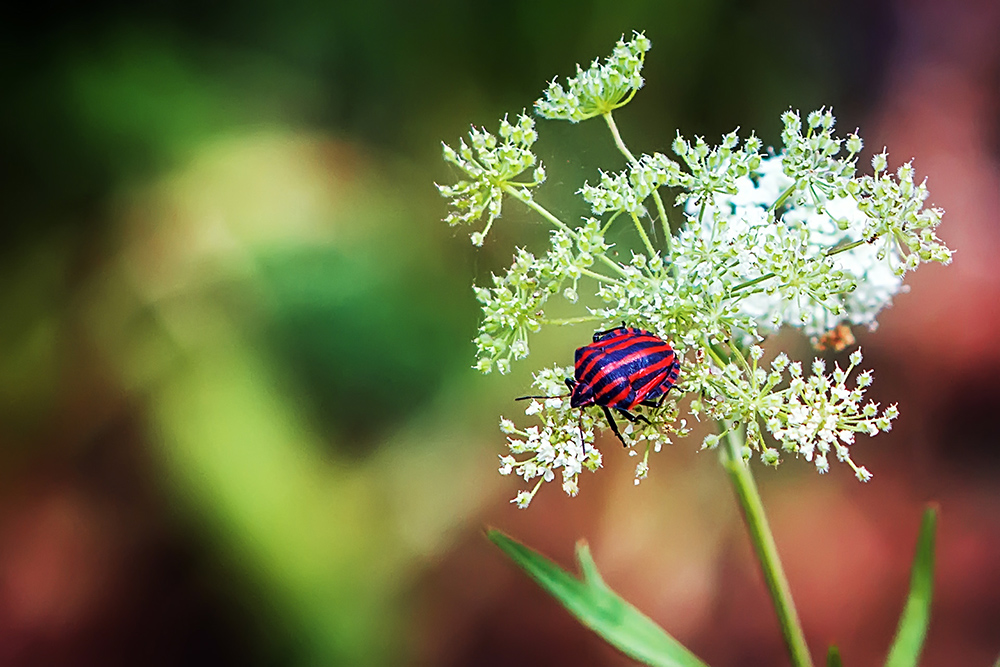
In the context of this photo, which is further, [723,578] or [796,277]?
[723,578]

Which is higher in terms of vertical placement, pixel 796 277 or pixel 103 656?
pixel 796 277

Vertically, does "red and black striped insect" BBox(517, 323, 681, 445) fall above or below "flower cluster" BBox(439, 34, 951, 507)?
below

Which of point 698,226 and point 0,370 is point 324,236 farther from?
point 698,226

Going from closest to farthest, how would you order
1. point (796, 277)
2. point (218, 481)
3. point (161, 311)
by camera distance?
point (796, 277), point (218, 481), point (161, 311)

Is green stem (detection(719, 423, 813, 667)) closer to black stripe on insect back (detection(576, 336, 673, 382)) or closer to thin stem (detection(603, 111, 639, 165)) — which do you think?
black stripe on insect back (detection(576, 336, 673, 382))

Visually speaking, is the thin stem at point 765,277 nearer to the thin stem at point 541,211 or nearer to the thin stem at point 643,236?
the thin stem at point 643,236

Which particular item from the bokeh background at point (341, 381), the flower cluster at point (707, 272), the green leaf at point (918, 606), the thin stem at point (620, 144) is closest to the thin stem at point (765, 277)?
the flower cluster at point (707, 272)

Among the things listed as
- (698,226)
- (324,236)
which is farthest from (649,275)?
(324,236)

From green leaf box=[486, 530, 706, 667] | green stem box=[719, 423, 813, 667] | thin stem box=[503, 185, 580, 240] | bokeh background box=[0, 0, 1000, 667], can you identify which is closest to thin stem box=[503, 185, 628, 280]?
thin stem box=[503, 185, 580, 240]
